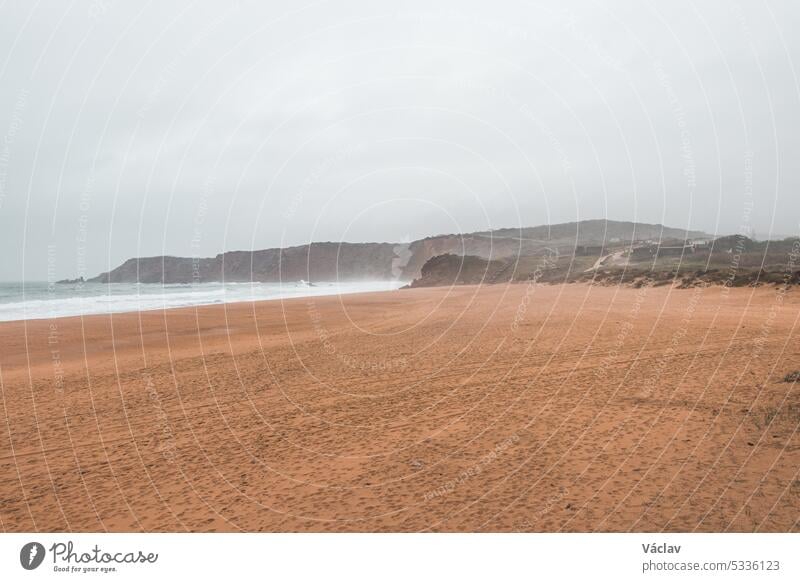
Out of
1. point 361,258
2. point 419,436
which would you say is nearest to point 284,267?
point 361,258

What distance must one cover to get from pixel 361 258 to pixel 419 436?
147113 mm

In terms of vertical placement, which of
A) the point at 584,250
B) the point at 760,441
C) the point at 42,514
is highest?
the point at 584,250

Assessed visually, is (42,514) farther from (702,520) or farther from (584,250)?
(584,250)

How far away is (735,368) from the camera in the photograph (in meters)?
11.1

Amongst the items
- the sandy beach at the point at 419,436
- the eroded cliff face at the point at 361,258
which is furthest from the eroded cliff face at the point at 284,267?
the sandy beach at the point at 419,436

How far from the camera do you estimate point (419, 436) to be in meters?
8.20

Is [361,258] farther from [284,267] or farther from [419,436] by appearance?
[419,436]

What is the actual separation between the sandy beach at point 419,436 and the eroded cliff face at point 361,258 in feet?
363

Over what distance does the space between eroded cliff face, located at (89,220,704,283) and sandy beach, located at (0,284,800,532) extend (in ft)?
363

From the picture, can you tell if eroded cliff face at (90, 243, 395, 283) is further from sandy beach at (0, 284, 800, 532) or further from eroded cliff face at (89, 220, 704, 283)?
sandy beach at (0, 284, 800, 532)
